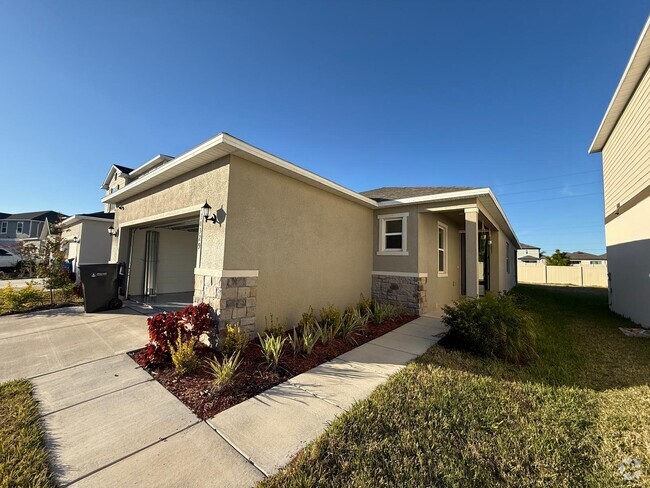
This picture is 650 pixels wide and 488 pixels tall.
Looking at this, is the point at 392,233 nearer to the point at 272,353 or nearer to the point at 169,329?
the point at 272,353

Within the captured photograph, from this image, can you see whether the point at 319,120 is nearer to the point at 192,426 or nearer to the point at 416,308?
the point at 416,308

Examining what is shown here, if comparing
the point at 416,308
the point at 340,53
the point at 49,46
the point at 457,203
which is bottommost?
the point at 416,308

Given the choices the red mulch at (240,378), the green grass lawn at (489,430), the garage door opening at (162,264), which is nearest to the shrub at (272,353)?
the red mulch at (240,378)

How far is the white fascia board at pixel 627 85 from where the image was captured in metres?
6.07

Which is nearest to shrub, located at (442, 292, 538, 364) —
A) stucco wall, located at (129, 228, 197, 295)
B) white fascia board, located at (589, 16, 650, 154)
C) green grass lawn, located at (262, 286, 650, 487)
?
green grass lawn, located at (262, 286, 650, 487)

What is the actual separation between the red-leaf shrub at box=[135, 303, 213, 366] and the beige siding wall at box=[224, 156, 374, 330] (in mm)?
921

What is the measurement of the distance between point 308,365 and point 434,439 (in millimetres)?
2209

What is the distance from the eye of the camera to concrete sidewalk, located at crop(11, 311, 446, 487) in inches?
82.9

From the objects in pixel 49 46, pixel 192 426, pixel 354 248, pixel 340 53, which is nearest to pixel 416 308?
pixel 354 248

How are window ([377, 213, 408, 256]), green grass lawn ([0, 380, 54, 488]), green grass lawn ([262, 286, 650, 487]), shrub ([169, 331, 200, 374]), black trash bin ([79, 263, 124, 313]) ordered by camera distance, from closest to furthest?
1. green grass lawn ([0, 380, 54, 488])
2. green grass lawn ([262, 286, 650, 487])
3. shrub ([169, 331, 200, 374])
4. black trash bin ([79, 263, 124, 313])
5. window ([377, 213, 408, 256])

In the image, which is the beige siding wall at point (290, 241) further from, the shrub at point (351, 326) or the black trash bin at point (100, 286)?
the black trash bin at point (100, 286)

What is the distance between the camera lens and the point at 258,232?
5.27 meters

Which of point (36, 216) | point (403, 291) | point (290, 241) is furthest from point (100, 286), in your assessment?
point (36, 216)

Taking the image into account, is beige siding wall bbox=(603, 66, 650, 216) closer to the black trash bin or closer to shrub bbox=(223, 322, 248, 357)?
shrub bbox=(223, 322, 248, 357)
